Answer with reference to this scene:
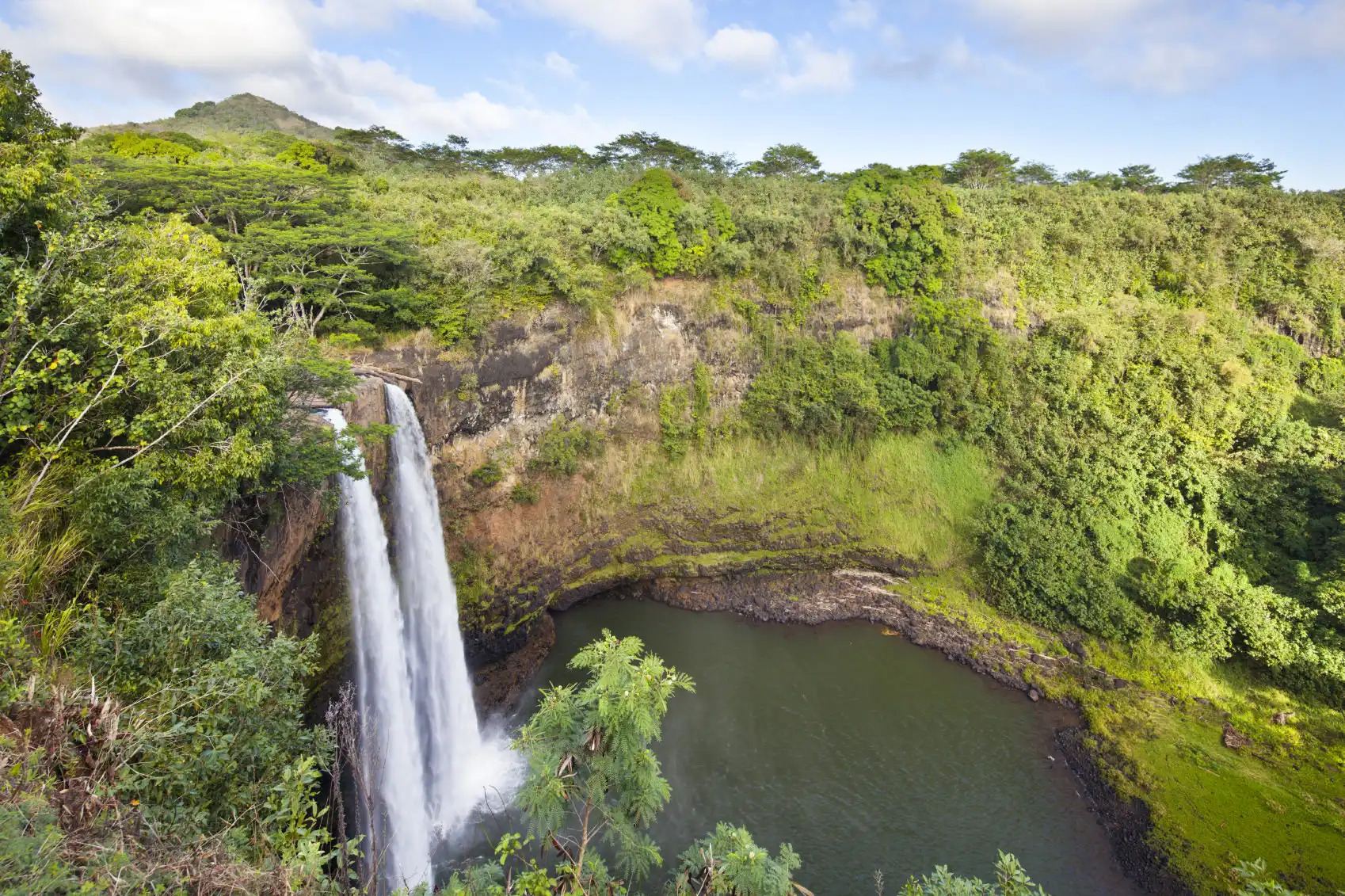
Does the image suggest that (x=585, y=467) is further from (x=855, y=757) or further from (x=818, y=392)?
(x=855, y=757)

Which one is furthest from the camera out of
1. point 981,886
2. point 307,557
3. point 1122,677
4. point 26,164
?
point 1122,677

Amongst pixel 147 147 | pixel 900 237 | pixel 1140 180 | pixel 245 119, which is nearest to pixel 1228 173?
pixel 1140 180

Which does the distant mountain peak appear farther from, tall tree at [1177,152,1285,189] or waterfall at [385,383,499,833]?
tall tree at [1177,152,1285,189]


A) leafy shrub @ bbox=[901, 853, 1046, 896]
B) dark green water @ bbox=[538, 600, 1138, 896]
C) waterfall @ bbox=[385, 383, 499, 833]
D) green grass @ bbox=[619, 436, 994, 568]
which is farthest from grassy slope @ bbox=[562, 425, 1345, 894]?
leafy shrub @ bbox=[901, 853, 1046, 896]

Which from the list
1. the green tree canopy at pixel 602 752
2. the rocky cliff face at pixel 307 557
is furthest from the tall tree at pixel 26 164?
the green tree canopy at pixel 602 752

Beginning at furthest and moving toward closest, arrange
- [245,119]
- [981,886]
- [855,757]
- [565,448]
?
[245,119]
[565,448]
[855,757]
[981,886]

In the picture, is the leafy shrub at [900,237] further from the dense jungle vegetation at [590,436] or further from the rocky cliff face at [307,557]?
the rocky cliff face at [307,557]
